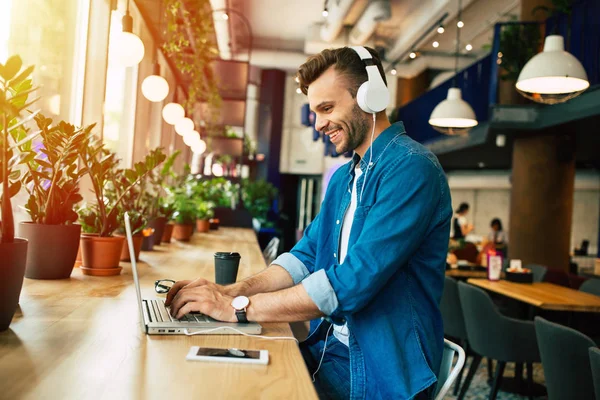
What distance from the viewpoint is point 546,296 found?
4027mm

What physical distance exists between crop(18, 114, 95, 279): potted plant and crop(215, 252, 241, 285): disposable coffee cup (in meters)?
0.54

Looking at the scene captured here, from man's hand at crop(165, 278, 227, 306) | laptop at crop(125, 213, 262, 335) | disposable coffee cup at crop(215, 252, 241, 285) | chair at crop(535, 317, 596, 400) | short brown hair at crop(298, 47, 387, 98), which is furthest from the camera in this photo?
chair at crop(535, 317, 596, 400)

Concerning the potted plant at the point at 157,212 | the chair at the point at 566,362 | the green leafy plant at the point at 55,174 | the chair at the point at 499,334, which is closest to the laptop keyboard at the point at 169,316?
the green leafy plant at the point at 55,174

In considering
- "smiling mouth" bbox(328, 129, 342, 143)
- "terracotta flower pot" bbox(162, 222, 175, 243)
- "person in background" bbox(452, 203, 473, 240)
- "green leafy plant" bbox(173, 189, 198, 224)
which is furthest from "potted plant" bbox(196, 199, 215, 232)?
"person in background" bbox(452, 203, 473, 240)

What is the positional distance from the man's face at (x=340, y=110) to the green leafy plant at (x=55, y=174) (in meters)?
0.81

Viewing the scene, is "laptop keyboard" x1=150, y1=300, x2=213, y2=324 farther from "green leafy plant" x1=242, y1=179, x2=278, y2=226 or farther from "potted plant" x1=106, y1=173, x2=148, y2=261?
"green leafy plant" x1=242, y1=179, x2=278, y2=226

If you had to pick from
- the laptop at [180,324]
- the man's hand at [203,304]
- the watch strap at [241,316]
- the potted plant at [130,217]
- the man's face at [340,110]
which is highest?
the man's face at [340,110]

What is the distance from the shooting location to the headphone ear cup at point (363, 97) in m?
1.75

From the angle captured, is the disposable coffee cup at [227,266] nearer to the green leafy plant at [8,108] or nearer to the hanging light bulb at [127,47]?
the green leafy plant at [8,108]

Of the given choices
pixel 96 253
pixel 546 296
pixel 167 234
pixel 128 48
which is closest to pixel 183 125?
pixel 167 234

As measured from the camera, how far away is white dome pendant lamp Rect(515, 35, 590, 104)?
13.3ft

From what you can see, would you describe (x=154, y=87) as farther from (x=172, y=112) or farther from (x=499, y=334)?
(x=499, y=334)

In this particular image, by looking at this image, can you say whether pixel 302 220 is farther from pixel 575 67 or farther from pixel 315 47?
pixel 575 67

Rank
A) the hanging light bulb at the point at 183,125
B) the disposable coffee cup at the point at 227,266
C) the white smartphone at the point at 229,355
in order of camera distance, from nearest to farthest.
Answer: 1. the white smartphone at the point at 229,355
2. the disposable coffee cup at the point at 227,266
3. the hanging light bulb at the point at 183,125
